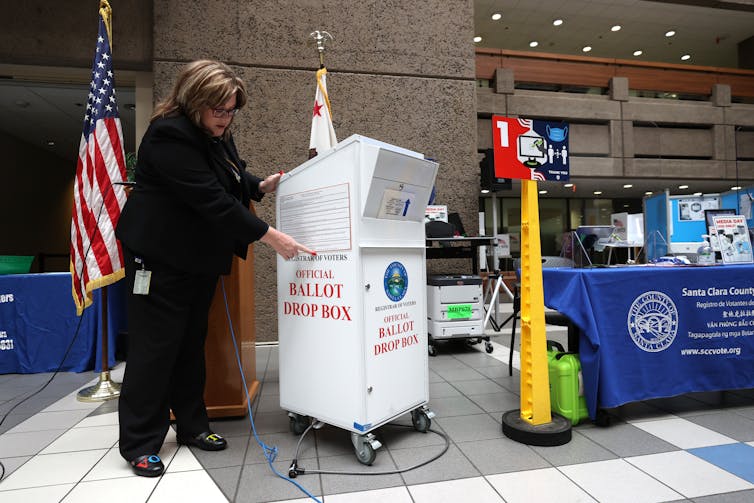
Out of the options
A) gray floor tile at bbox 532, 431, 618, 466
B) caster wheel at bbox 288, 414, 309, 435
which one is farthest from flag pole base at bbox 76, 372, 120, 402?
gray floor tile at bbox 532, 431, 618, 466

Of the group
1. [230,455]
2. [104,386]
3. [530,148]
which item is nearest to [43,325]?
[104,386]

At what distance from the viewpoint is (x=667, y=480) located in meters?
1.57

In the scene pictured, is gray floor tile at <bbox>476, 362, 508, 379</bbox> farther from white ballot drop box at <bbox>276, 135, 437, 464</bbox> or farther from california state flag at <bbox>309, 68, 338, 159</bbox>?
california state flag at <bbox>309, 68, 338, 159</bbox>

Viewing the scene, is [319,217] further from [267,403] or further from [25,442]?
[25,442]

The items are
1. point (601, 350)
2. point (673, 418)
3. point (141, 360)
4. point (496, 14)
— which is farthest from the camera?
point (496, 14)

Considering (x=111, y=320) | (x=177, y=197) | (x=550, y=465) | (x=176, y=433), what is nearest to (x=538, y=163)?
(x=550, y=465)

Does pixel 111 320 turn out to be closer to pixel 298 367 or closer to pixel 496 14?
pixel 298 367

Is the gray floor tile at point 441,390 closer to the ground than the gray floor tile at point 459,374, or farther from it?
farther from it

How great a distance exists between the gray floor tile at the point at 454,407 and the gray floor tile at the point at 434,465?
1.41ft

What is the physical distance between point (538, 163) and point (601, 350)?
969 millimetres

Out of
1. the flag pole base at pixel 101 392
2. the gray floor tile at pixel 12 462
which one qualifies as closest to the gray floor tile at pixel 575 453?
the gray floor tile at pixel 12 462

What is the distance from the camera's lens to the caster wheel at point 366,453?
169 centimetres

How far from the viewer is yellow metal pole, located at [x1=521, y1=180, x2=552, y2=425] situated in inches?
77.7

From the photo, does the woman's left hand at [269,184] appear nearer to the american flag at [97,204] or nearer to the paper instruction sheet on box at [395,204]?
the paper instruction sheet on box at [395,204]
